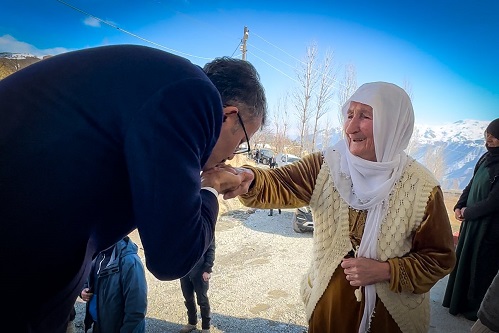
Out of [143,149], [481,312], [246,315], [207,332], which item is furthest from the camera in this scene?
[246,315]

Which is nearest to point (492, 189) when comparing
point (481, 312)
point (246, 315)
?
point (481, 312)

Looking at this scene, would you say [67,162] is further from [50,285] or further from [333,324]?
[333,324]

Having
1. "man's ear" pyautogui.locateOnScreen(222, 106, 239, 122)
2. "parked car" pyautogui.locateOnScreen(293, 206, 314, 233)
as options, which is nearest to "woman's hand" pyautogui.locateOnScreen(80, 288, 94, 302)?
"man's ear" pyautogui.locateOnScreen(222, 106, 239, 122)

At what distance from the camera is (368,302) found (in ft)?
5.25

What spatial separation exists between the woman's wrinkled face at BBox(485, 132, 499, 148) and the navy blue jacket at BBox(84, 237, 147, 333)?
376cm

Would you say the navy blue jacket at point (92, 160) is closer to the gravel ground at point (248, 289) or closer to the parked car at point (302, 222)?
the gravel ground at point (248, 289)

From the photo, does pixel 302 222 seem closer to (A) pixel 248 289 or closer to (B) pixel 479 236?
(A) pixel 248 289

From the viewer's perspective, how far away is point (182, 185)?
0.75 m

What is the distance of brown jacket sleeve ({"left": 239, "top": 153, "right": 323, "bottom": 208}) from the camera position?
1701mm

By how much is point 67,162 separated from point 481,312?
187 cm

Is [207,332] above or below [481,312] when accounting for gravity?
below

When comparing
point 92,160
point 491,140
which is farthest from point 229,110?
point 491,140

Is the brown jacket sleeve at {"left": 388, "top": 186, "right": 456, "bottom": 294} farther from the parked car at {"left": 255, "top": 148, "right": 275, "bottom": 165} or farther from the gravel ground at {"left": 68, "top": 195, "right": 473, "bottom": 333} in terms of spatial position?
the parked car at {"left": 255, "top": 148, "right": 275, "bottom": 165}

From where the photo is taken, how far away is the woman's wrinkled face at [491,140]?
3.41 meters
